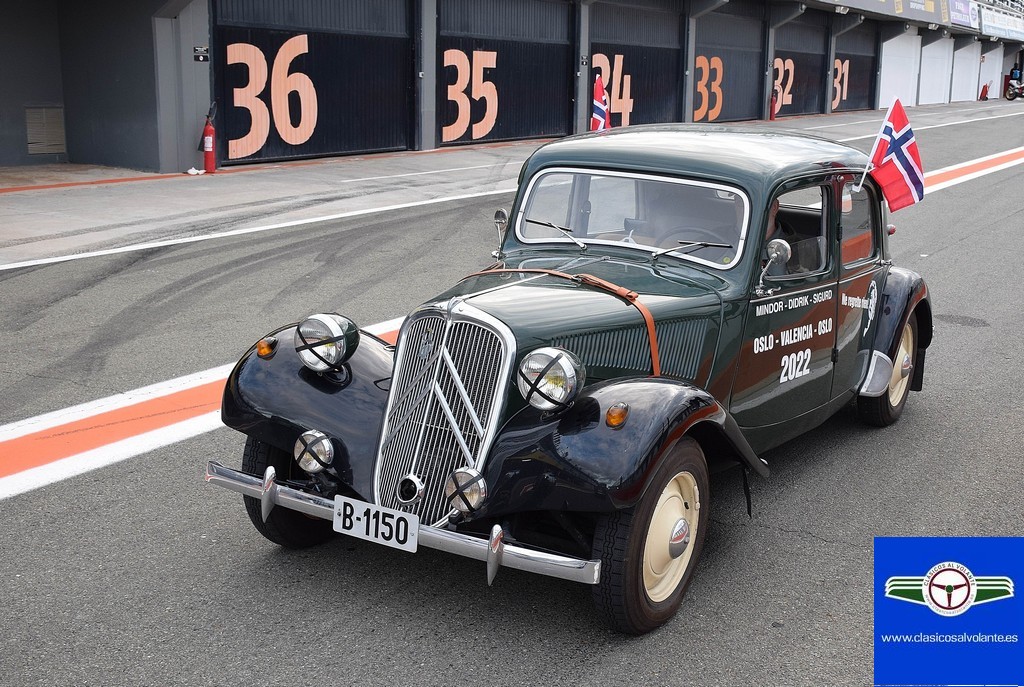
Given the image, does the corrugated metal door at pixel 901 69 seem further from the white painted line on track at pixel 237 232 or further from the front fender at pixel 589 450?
the front fender at pixel 589 450

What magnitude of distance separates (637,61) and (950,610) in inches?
1170

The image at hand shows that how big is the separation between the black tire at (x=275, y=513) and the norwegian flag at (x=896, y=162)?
3.79m

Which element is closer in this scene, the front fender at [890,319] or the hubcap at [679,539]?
the hubcap at [679,539]

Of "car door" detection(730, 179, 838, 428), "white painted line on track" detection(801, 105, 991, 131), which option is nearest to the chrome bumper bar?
"car door" detection(730, 179, 838, 428)

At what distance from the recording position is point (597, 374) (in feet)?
14.7

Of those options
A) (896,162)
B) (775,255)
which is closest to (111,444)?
(775,255)

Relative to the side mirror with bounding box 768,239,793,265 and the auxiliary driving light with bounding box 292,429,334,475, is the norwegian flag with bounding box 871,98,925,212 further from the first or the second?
the auxiliary driving light with bounding box 292,429,334,475

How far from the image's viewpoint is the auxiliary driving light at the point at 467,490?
4.03 metres

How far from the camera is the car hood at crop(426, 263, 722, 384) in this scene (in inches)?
172

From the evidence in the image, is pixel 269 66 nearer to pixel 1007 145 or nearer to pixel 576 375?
pixel 576 375

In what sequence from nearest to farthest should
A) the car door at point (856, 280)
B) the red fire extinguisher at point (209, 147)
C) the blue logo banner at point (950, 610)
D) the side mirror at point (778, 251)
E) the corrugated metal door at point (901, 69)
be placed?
the blue logo banner at point (950, 610) < the side mirror at point (778, 251) < the car door at point (856, 280) < the red fire extinguisher at point (209, 147) < the corrugated metal door at point (901, 69)

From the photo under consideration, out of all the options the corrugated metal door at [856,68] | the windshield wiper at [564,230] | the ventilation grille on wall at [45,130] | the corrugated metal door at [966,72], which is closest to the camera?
the windshield wiper at [564,230]

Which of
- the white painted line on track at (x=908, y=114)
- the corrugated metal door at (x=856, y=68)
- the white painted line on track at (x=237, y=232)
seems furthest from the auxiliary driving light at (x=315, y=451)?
the corrugated metal door at (x=856, y=68)

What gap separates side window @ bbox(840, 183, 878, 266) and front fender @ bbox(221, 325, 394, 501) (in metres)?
2.74
